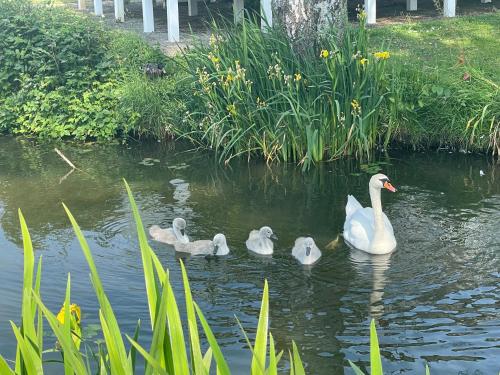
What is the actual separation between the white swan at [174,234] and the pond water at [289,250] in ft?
0.44

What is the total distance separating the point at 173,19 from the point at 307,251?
862 cm

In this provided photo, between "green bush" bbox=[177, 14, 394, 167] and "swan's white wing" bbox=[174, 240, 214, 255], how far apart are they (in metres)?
2.52

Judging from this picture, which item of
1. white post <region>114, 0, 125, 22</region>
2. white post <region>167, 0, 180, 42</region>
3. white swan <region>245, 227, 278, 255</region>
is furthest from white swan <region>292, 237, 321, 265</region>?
white post <region>114, 0, 125, 22</region>

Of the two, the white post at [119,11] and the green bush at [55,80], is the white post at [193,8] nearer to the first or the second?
the white post at [119,11]

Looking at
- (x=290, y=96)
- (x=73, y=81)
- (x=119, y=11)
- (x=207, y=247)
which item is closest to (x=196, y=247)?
(x=207, y=247)

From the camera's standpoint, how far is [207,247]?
749cm

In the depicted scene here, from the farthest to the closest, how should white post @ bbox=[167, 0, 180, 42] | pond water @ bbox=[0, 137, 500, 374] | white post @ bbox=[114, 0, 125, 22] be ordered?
white post @ bbox=[114, 0, 125, 22], white post @ bbox=[167, 0, 180, 42], pond water @ bbox=[0, 137, 500, 374]

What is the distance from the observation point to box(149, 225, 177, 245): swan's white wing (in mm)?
7758

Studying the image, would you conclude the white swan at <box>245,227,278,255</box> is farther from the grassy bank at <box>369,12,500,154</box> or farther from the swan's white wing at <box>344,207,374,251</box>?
the grassy bank at <box>369,12,500,154</box>

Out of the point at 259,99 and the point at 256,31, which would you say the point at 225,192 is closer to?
the point at 259,99

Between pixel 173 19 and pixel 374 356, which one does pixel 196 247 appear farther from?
pixel 173 19

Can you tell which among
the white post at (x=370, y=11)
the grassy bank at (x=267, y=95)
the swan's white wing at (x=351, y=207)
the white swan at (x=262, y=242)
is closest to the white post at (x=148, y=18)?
the grassy bank at (x=267, y=95)

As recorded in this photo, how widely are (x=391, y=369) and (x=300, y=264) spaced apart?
6.22ft

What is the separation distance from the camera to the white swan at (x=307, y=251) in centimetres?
715
